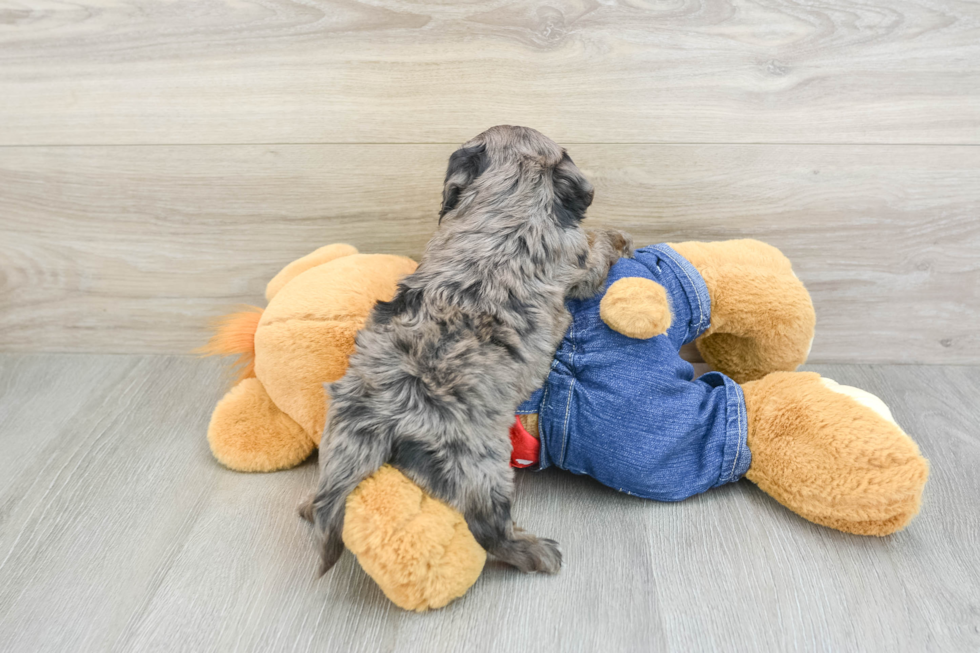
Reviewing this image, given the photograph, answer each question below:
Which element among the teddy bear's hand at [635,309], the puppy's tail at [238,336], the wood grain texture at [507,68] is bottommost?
the puppy's tail at [238,336]

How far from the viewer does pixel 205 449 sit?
4.20 ft

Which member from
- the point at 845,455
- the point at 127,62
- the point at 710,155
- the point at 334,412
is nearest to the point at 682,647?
the point at 845,455

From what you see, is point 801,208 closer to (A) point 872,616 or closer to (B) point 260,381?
(A) point 872,616

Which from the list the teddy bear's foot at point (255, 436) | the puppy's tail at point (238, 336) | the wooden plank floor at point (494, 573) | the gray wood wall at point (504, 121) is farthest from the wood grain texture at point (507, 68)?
the wooden plank floor at point (494, 573)

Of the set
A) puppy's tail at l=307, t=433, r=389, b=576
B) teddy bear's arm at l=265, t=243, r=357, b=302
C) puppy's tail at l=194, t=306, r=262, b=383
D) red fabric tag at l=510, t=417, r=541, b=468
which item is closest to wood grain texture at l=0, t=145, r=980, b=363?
teddy bear's arm at l=265, t=243, r=357, b=302

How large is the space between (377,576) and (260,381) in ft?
1.71

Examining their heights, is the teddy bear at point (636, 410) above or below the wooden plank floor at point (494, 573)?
above

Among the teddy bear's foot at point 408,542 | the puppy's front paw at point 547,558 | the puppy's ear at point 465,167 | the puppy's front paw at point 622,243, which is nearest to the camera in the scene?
the teddy bear's foot at point 408,542

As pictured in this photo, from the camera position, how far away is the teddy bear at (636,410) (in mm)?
885

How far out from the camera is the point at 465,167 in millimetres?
1064

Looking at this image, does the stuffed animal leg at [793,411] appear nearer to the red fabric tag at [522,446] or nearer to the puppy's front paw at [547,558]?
the red fabric tag at [522,446]

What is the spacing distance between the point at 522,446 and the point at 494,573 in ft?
0.66

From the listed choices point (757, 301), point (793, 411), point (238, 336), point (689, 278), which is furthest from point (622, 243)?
point (238, 336)

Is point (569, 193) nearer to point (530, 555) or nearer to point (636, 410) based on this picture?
point (636, 410)
